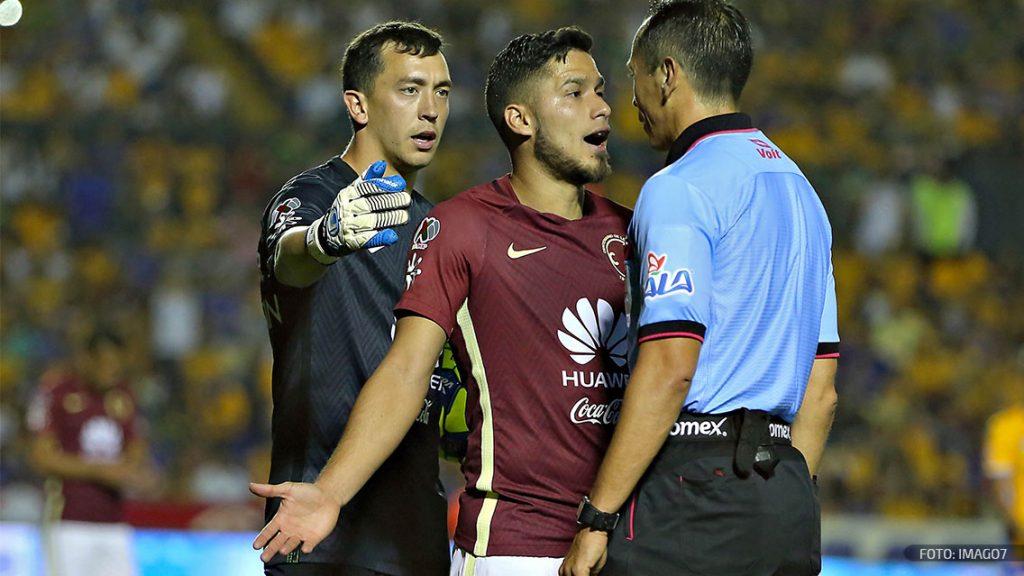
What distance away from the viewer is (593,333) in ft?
13.3

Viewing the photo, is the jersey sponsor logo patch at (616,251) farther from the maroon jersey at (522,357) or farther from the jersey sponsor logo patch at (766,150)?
the jersey sponsor logo patch at (766,150)

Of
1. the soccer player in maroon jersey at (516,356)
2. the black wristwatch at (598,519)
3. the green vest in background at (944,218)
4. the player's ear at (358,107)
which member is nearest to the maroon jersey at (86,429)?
the player's ear at (358,107)

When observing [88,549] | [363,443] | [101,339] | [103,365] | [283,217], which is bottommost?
[88,549]

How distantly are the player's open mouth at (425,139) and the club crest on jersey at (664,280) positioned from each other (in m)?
1.50

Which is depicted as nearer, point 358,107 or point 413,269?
point 413,269

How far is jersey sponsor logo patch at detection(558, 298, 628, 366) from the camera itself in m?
4.02

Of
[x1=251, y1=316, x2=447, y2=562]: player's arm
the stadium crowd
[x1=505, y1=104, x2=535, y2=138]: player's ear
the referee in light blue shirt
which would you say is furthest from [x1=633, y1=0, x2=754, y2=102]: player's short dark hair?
the stadium crowd

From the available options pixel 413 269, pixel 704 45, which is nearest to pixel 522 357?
pixel 413 269

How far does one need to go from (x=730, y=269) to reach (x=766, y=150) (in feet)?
1.28

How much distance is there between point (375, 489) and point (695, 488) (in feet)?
4.33

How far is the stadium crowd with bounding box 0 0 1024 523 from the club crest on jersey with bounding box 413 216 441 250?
8.48 meters

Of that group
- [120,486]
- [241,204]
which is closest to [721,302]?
[120,486]

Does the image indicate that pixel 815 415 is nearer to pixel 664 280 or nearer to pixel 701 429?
pixel 701 429

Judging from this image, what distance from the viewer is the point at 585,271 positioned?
4117 mm
